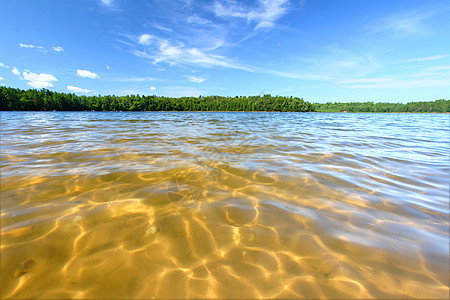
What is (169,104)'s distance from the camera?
109000mm

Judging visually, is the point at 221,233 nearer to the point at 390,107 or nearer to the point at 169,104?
the point at 169,104

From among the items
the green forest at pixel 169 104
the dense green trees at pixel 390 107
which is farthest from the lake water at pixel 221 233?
the dense green trees at pixel 390 107

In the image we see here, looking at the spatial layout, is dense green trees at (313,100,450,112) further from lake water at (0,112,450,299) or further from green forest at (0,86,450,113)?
lake water at (0,112,450,299)

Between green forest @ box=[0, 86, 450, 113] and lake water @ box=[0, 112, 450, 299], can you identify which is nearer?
lake water @ box=[0, 112, 450, 299]

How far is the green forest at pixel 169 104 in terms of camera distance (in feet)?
250

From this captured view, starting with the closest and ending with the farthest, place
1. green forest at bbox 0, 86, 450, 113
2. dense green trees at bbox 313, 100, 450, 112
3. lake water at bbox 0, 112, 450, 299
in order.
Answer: lake water at bbox 0, 112, 450, 299
green forest at bbox 0, 86, 450, 113
dense green trees at bbox 313, 100, 450, 112

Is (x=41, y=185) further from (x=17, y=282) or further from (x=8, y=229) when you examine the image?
(x=17, y=282)

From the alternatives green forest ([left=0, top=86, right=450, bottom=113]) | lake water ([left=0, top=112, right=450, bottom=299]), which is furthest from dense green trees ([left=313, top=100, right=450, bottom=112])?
lake water ([left=0, top=112, right=450, bottom=299])

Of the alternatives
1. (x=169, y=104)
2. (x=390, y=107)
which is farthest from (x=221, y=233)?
(x=390, y=107)

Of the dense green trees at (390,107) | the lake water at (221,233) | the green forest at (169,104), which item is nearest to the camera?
the lake water at (221,233)

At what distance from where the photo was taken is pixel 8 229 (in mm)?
1961

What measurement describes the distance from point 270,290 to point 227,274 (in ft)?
1.19

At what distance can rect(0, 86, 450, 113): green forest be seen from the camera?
7619 centimetres

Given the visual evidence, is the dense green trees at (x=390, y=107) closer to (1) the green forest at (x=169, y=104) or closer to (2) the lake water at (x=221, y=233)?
(1) the green forest at (x=169, y=104)
